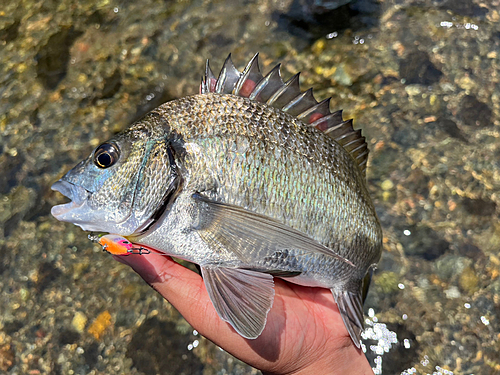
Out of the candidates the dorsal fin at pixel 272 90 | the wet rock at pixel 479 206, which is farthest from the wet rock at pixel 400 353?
the dorsal fin at pixel 272 90

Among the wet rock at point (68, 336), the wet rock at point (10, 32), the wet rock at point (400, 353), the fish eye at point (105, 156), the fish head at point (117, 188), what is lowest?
the wet rock at point (400, 353)

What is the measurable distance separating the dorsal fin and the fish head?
1.87 ft

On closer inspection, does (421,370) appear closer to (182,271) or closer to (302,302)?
(302,302)

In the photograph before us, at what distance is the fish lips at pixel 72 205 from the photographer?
5.80ft

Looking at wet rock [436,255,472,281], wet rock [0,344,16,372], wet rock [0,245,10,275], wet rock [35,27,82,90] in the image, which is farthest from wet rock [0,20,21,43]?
wet rock [436,255,472,281]

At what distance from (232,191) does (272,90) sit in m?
0.67

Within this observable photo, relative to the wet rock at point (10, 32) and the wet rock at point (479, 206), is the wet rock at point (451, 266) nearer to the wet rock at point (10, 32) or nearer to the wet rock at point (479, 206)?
the wet rock at point (479, 206)

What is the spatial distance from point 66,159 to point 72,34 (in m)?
1.66

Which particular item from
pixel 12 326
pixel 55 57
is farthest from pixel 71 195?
pixel 55 57

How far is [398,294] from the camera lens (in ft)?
10.1

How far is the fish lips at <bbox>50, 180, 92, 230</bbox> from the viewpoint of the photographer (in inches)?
69.6

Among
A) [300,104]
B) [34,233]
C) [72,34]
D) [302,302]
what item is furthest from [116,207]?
[72,34]

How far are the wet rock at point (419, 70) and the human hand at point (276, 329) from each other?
2574mm

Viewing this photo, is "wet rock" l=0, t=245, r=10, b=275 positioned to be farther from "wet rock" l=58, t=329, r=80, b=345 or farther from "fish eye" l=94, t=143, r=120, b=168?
"fish eye" l=94, t=143, r=120, b=168
